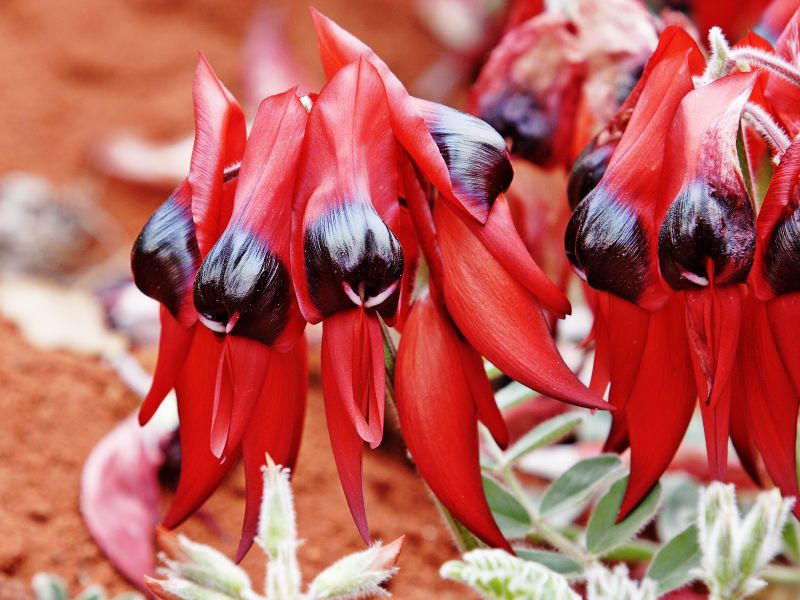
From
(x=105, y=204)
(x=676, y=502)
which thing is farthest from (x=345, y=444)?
(x=105, y=204)

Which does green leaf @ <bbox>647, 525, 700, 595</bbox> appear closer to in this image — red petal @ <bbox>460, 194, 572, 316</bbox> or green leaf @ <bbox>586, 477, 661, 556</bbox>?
green leaf @ <bbox>586, 477, 661, 556</bbox>

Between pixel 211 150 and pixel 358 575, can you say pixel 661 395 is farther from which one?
pixel 211 150

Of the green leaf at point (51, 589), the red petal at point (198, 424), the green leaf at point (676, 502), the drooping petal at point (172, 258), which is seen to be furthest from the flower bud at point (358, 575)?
the green leaf at point (676, 502)

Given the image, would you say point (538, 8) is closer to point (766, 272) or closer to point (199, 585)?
point (766, 272)

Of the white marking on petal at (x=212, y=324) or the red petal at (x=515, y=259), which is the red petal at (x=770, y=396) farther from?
the white marking on petal at (x=212, y=324)

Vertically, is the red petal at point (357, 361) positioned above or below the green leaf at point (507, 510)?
above

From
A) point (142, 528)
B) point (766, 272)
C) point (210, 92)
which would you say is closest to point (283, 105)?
point (210, 92)

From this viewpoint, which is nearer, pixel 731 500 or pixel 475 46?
pixel 731 500
